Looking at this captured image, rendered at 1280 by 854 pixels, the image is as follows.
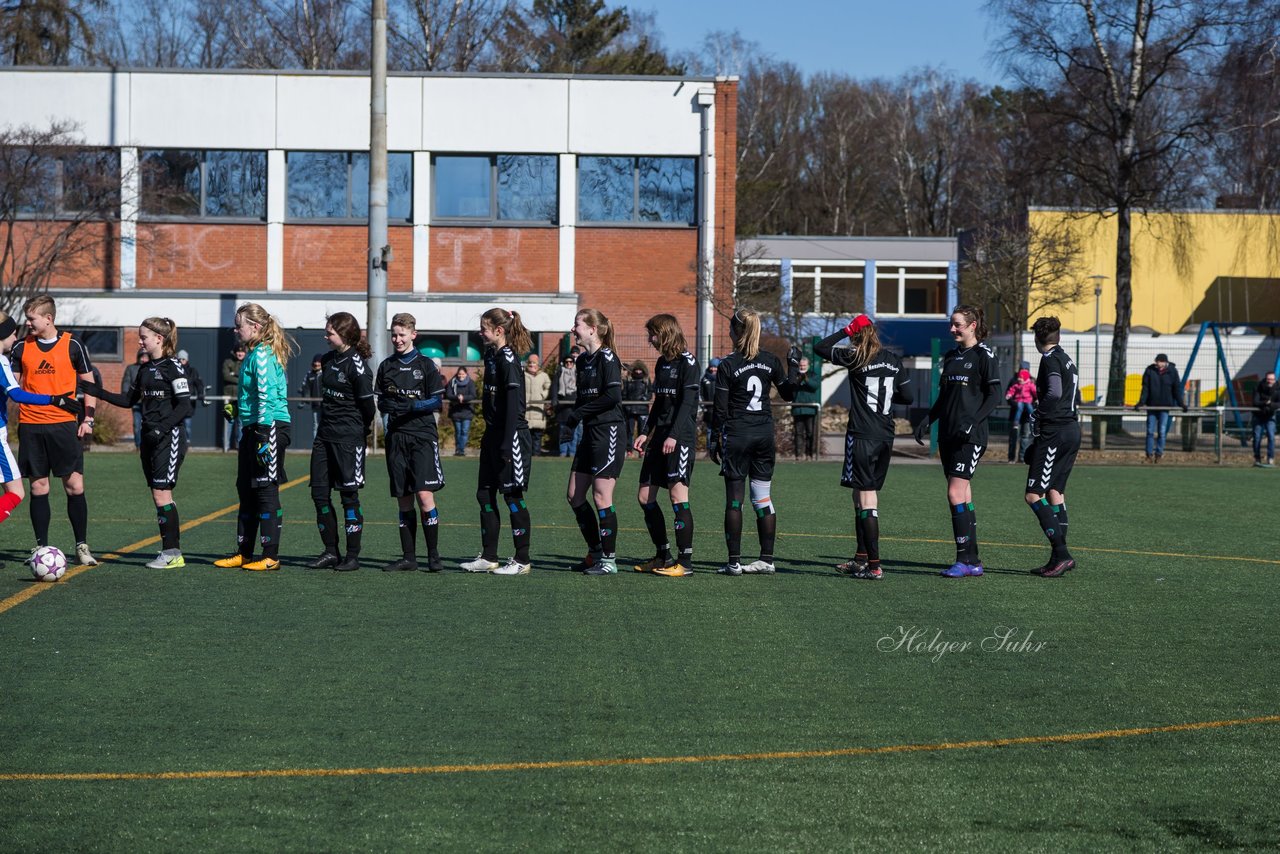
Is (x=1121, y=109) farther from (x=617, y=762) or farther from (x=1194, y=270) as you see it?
(x=617, y=762)

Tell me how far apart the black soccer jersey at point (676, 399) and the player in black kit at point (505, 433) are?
0.93 m

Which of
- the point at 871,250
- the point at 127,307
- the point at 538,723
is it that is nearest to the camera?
the point at 538,723

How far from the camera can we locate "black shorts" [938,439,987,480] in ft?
33.3

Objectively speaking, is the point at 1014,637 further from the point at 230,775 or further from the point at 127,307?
the point at 127,307

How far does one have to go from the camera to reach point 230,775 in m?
5.18

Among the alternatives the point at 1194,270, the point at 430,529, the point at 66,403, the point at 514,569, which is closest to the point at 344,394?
the point at 430,529

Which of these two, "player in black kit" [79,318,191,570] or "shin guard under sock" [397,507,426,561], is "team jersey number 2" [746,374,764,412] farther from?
"player in black kit" [79,318,191,570]

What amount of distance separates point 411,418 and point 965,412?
154 inches

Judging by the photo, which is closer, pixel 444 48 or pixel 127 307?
pixel 127 307

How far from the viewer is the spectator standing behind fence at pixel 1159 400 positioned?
24844 mm

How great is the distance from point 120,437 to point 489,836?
81.0ft

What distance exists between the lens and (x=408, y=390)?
9914 millimetres

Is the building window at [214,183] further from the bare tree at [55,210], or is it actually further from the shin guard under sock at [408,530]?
the shin guard under sock at [408,530]

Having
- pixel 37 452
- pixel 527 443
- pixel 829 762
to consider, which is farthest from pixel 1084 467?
pixel 829 762
